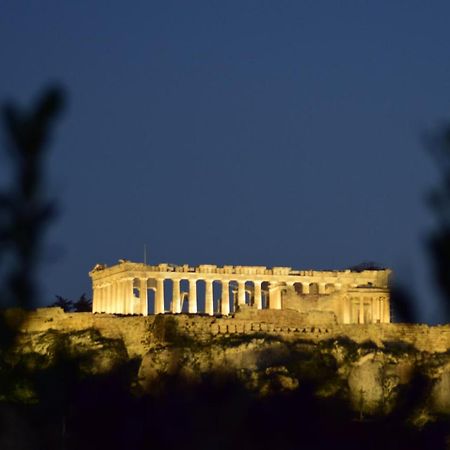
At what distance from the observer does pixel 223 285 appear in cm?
8525

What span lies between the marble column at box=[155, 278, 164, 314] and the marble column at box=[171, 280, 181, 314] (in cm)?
105

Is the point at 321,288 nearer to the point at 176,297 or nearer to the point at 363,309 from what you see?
the point at 363,309

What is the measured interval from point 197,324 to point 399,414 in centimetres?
1236

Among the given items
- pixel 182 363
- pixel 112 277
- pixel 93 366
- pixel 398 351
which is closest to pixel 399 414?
pixel 398 351

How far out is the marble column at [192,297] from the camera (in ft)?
272

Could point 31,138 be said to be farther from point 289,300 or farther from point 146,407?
point 289,300

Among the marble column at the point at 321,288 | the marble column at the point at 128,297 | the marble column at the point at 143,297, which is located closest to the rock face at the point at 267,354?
the marble column at the point at 128,297

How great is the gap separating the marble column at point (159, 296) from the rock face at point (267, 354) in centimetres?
1160

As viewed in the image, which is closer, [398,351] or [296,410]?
[296,410]

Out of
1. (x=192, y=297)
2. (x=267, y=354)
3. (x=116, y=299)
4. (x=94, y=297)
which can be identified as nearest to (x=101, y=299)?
(x=94, y=297)

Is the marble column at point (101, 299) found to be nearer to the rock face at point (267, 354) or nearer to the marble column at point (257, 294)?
the marble column at point (257, 294)

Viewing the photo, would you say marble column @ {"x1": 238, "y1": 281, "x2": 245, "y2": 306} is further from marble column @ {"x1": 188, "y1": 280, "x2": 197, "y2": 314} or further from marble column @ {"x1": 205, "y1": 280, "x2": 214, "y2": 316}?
marble column @ {"x1": 188, "y1": 280, "x2": 197, "y2": 314}

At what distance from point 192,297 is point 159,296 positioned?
257 cm

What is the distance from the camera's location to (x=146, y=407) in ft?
208
